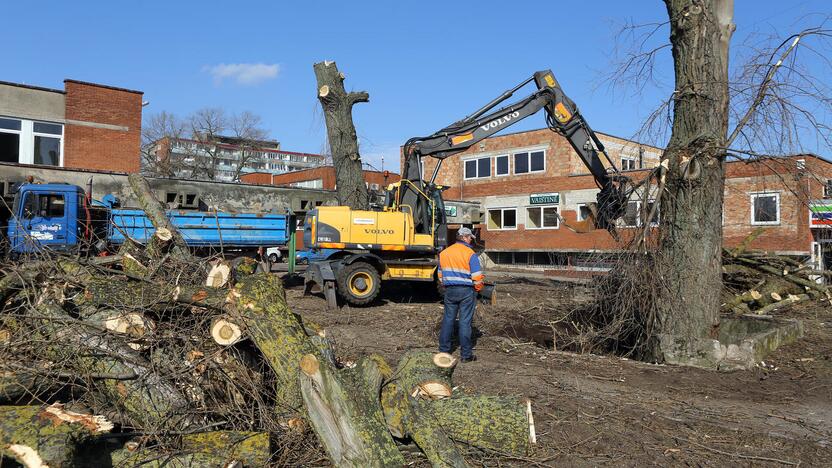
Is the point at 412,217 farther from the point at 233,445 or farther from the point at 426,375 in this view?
the point at 233,445

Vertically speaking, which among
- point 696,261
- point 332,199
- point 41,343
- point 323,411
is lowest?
point 323,411

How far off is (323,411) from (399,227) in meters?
8.73

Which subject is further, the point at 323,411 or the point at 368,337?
the point at 368,337

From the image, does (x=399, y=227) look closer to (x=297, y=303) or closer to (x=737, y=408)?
(x=297, y=303)

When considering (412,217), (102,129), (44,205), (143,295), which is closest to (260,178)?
(102,129)

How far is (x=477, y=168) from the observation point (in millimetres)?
32875

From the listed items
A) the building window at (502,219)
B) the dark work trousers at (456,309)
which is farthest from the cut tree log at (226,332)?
the building window at (502,219)

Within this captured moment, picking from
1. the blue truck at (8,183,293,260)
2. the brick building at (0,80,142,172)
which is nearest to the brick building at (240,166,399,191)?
the brick building at (0,80,142,172)

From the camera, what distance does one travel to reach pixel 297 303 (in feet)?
41.5

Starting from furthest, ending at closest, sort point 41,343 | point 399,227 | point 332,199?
point 332,199, point 399,227, point 41,343

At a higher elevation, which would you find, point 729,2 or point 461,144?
point 729,2

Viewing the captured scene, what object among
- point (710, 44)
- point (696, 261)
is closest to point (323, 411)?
point (696, 261)

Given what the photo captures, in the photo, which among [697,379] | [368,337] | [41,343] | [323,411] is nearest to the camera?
[323,411]

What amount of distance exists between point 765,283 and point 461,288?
723cm
